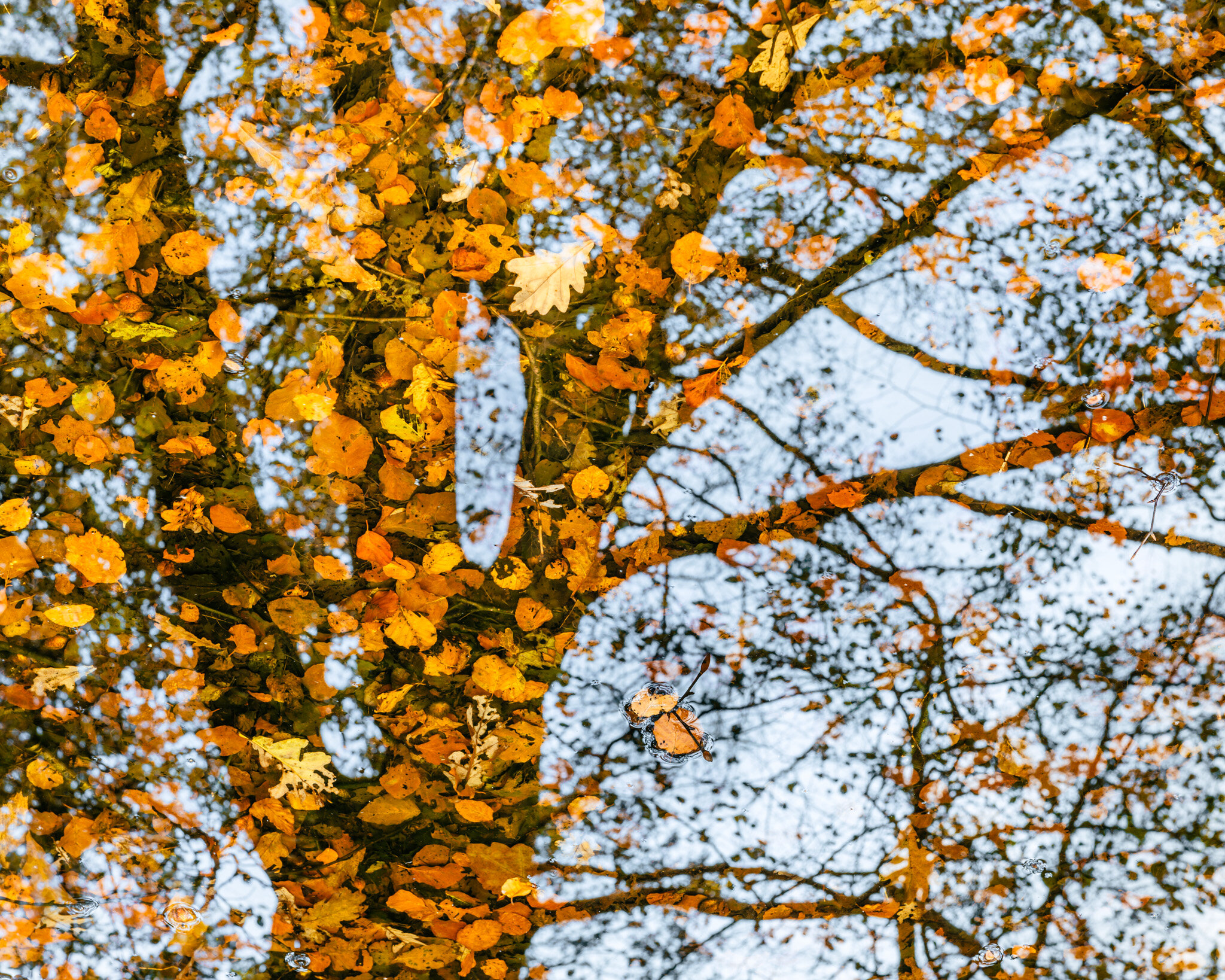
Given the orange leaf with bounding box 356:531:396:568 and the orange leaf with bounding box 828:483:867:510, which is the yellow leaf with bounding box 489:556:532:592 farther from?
the orange leaf with bounding box 828:483:867:510

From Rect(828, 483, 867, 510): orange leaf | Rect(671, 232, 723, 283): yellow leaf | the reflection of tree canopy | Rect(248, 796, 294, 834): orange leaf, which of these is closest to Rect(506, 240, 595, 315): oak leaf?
the reflection of tree canopy

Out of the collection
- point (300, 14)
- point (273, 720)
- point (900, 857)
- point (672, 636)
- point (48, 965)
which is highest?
point (300, 14)

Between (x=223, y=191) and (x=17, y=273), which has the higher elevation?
(x=223, y=191)

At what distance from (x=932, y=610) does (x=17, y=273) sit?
8.84 ft

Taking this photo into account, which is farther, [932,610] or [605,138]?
[932,610]

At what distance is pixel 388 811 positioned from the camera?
1.61m

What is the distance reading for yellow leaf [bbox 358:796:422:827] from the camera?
5.29 feet

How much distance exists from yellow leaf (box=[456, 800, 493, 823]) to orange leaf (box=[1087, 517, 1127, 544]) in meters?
1.86

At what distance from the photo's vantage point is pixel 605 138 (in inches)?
62.7

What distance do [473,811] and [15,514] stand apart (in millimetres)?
1452

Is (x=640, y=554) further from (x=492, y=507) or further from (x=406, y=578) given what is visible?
(x=406, y=578)

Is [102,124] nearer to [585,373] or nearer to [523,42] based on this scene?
[523,42]

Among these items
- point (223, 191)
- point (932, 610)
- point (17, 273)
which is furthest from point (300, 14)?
point (932, 610)

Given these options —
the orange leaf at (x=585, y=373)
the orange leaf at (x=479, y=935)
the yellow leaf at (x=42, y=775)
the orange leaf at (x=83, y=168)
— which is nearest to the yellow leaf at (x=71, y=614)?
the yellow leaf at (x=42, y=775)
